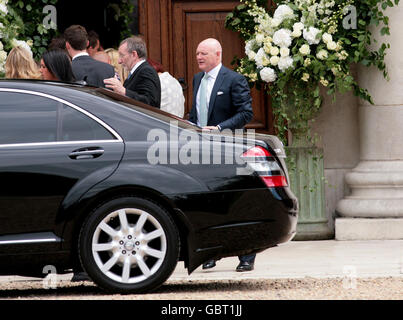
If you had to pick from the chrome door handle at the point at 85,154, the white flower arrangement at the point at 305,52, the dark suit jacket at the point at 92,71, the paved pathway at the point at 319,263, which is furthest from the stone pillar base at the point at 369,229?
the chrome door handle at the point at 85,154

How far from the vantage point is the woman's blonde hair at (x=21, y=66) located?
31.5 ft

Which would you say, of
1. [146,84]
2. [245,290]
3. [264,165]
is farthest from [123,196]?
[146,84]

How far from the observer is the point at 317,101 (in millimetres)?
12008

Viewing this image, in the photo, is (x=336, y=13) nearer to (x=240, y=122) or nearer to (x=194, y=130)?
(x=240, y=122)

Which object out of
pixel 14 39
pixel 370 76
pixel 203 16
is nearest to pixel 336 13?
pixel 370 76

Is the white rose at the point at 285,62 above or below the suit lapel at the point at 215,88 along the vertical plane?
above

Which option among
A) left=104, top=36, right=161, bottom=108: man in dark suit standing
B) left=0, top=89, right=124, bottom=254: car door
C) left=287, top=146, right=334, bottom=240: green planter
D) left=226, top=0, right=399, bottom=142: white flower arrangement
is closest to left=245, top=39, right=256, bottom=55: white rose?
left=226, top=0, right=399, bottom=142: white flower arrangement

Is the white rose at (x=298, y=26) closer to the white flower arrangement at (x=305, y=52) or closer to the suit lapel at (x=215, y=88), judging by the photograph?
the white flower arrangement at (x=305, y=52)

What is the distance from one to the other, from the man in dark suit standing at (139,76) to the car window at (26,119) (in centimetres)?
178

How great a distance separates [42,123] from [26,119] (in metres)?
0.12

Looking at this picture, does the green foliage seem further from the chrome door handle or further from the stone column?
the chrome door handle

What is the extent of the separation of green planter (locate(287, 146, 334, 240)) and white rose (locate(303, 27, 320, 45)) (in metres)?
1.23

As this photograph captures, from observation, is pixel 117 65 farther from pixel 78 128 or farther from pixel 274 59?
pixel 78 128
